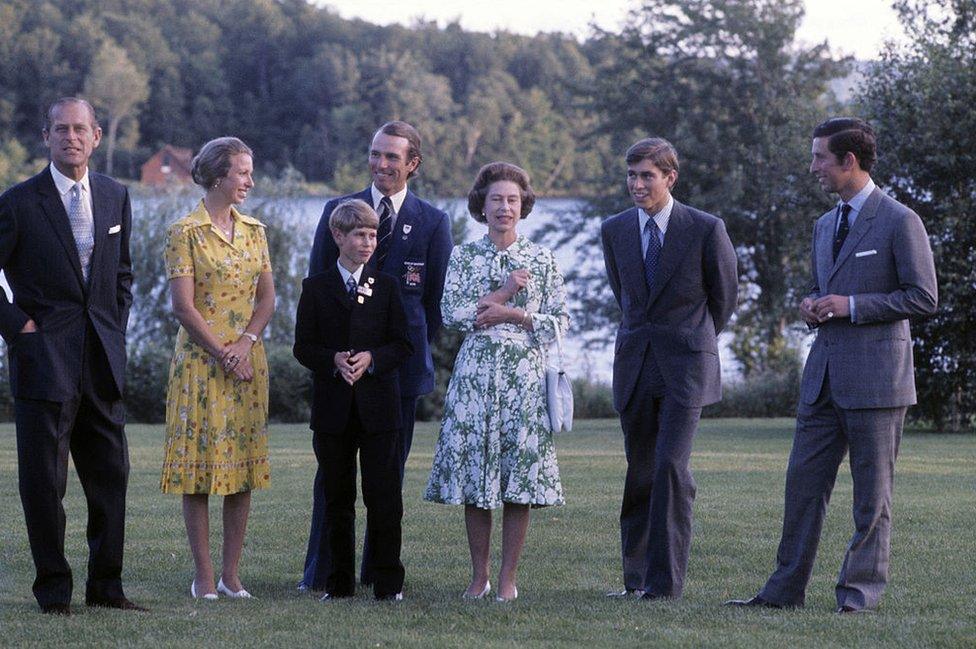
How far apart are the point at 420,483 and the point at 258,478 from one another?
6.17 metres

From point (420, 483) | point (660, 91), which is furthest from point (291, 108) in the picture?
point (420, 483)

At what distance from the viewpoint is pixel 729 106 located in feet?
143

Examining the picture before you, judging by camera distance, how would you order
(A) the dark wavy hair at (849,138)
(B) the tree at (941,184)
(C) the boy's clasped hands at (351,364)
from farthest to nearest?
(B) the tree at (941,184) < (C) the boy's clasped hands at (351,364) < (A) the dark wavy hair at (849,138)

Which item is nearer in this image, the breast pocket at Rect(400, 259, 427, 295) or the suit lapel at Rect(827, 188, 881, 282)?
the suit lapel at Rect(827, 188, 881, 282)

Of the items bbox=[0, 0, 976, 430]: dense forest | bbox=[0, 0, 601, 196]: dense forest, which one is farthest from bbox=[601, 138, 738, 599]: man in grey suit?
bbox=[0, 0, 601, 196]: dense forest

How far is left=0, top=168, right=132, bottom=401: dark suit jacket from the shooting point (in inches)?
262

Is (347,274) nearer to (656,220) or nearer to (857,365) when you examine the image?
(656,220)

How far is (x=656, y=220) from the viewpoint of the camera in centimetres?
748

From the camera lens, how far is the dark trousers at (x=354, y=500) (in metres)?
7.30

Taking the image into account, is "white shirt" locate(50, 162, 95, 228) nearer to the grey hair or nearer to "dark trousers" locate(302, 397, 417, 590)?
the grey hair

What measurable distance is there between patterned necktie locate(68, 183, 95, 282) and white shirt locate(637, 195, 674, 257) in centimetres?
279

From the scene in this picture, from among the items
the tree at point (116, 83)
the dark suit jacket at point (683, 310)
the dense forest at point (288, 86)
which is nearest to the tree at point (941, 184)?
the dark suit jacket at point (683, 310)

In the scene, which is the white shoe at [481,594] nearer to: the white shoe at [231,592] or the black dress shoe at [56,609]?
the white shoe at [231,592]

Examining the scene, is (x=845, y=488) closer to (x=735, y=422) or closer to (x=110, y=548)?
(x=110, y=548)
